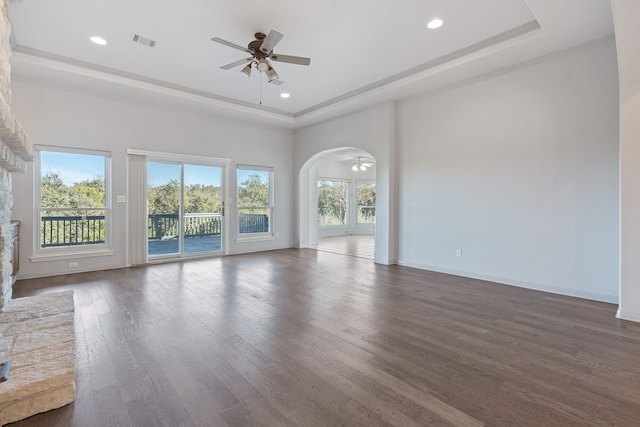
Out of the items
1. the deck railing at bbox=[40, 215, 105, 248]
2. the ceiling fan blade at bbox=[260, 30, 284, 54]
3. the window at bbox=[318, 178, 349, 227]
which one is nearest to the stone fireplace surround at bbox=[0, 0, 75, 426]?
the deck railing at bbox=[40, 215, 105, 248]

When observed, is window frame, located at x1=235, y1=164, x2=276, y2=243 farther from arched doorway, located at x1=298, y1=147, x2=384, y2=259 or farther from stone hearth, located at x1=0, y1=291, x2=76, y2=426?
stone hearth, located at x1=0, y1=291, x2=76, y2=426

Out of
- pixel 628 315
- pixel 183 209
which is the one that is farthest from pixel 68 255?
pixel 628 315

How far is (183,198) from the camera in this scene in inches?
253

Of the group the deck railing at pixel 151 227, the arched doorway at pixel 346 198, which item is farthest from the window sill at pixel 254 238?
the arched doorway at pixel 346 198

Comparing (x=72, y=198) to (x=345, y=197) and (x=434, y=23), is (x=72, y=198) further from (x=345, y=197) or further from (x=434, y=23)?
(x=345, y=197)

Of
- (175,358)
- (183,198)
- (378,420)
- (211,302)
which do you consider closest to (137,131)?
(183,198)

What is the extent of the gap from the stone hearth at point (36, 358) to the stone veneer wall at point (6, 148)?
399mm

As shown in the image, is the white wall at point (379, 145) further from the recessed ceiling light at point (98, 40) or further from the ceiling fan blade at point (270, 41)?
the recessed ceiling light at point (98, 40)

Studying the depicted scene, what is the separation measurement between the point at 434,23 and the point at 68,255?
660cm

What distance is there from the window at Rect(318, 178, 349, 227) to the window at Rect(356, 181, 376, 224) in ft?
1.77

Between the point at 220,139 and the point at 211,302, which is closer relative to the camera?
the point at 211,302

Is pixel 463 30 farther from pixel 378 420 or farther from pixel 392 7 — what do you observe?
pixel 378 420

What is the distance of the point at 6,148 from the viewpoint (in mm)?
2664

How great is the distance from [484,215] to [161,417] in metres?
4.79
